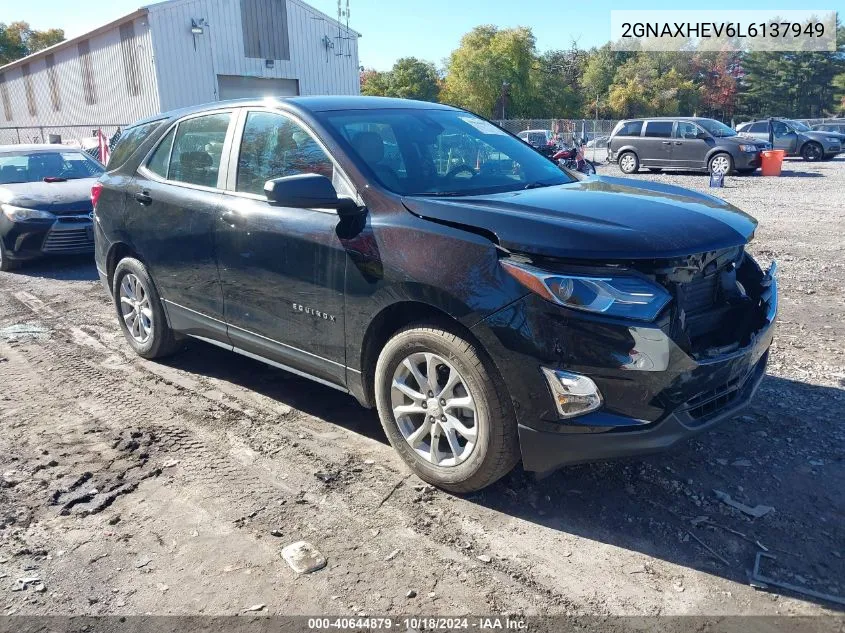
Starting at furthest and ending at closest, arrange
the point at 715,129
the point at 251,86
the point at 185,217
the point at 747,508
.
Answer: the point at 251,86, the point at 715,129, the point at 185,217, the point at 747,508

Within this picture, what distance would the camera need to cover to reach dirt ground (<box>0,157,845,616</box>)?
272 centimetres

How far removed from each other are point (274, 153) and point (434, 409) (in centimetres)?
184

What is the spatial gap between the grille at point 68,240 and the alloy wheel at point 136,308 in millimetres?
4053

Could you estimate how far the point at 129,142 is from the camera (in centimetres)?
544

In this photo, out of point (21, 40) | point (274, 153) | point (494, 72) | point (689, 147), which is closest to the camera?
point (274, 153)

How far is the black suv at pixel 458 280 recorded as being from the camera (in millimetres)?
2873

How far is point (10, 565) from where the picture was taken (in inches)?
116

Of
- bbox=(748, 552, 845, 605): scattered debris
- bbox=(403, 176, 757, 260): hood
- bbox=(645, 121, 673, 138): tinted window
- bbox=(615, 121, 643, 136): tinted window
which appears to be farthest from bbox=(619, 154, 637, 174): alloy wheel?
bbox=(748, 552, 845, 605): scattered debris

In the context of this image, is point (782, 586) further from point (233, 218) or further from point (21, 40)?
point (21, 40)

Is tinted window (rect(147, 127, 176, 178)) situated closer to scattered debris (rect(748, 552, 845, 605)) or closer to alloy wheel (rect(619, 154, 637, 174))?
scattered debris (rect(748, 552, 845, 605))

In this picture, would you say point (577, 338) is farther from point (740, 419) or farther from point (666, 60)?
point (666, 60)

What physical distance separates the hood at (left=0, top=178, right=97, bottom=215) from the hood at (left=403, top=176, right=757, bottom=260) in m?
7.06

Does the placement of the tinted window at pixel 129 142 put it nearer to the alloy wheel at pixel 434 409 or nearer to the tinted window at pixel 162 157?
the tinted window at pixel 162 157

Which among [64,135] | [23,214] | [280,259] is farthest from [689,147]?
[64,135]
